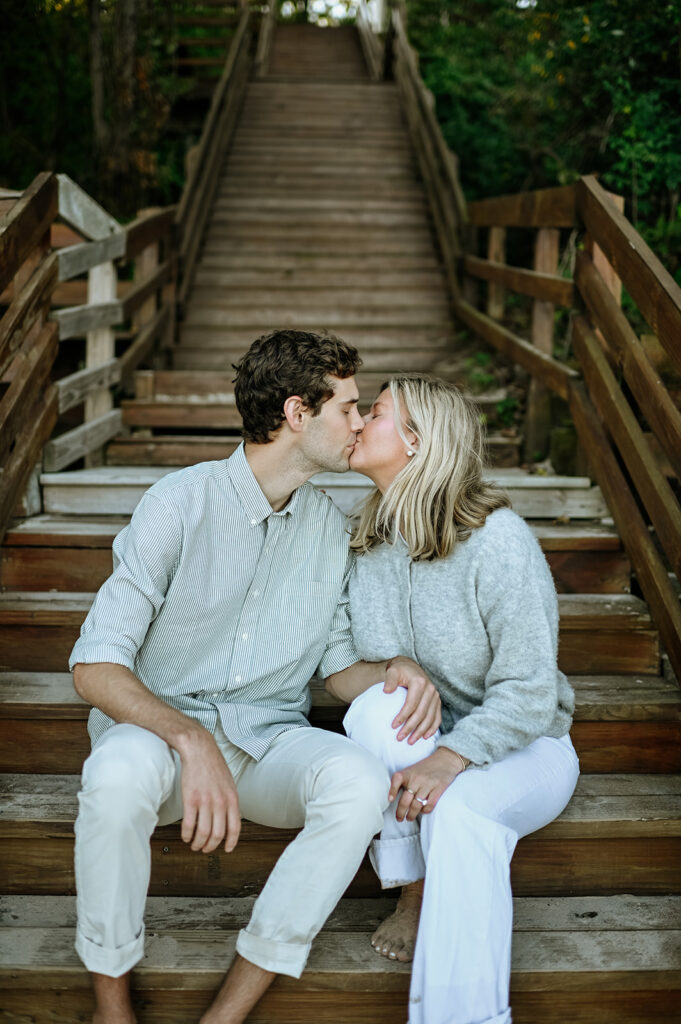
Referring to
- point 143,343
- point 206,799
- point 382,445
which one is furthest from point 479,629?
point 143,343

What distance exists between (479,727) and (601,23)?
4.78m

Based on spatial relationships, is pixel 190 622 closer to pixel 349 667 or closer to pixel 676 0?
pixel 349 667

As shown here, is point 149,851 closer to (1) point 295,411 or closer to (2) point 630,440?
(1) point 295,411

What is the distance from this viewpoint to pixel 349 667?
7.93 feet

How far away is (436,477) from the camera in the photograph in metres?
2.32

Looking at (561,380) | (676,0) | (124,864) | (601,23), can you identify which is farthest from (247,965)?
(601,23)

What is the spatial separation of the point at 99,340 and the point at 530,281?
2.15 metres

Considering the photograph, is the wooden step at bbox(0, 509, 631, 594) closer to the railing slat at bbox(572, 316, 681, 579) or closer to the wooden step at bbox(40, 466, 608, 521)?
the wooden step at bbox(40, 466, 608, 521)

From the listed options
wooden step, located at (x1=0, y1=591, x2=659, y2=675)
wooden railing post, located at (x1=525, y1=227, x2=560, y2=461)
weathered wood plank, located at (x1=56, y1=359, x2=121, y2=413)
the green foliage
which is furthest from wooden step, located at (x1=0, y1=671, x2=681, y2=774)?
the green foliage

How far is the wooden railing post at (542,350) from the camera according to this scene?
177 inches

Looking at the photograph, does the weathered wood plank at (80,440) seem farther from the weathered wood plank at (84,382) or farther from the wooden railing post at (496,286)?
the wooden railing post at (496,286)

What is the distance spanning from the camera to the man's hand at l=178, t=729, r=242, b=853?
1.94m

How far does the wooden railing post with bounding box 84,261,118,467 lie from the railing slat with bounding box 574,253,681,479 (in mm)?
2256

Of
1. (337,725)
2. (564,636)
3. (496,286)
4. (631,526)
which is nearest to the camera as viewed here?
(337,725)
